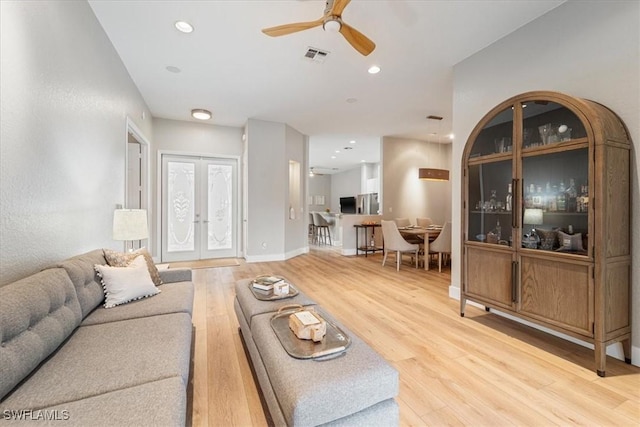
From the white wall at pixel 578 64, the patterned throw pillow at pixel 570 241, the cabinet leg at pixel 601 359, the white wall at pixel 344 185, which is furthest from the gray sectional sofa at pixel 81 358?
the white wall at pixel 344 185

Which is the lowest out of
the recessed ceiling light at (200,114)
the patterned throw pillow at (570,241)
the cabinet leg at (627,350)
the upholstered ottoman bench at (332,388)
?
the cabinet leg at (627,350)

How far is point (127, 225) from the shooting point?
286 cm

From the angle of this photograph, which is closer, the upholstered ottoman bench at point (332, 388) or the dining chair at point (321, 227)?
the upholstered ottoman bench at point (332, 388)

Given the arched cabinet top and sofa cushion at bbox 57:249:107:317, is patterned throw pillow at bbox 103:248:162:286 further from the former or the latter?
the arched cabinet top

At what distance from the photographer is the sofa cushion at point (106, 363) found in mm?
1104

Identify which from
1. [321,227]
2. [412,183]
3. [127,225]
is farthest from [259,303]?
[321,227]

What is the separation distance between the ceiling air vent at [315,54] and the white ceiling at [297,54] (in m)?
0.07

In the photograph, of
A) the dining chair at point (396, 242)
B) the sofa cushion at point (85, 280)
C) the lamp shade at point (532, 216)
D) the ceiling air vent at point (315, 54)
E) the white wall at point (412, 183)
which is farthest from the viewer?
the white wall at point (412, 183)

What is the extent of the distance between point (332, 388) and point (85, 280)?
1.79 m

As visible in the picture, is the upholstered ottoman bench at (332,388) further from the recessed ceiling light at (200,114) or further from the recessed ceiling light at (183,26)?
the recessed ceiling light at (200,114)

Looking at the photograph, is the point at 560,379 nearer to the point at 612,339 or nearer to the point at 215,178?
the point at 612,339

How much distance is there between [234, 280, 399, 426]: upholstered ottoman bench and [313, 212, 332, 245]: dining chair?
7800 millimetres

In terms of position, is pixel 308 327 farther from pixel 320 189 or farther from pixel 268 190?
pixel 320 189

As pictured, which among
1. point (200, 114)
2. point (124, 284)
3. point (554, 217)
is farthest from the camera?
point (200, 114)
